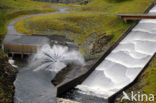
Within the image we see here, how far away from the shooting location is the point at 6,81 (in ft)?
163

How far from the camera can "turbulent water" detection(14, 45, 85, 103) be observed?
5006cm

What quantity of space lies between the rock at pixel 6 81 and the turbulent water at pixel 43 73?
162 cm

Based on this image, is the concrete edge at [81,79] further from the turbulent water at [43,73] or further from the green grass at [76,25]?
the green grass at [76,25]

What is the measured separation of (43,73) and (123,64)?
59.6 feet

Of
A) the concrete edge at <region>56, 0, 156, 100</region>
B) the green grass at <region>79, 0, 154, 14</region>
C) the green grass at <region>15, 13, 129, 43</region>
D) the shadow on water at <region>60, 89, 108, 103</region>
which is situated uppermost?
the green grass at <region>79, 0, 154, 14</region>

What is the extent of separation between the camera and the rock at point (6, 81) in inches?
1764

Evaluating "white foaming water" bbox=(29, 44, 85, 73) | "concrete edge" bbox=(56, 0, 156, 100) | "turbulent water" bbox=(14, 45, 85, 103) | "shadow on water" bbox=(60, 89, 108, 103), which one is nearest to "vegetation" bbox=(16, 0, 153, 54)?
"concrete edge" bbox=(56, 0, 156, 100)

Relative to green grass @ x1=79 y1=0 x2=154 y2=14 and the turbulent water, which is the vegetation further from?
the turbulent water

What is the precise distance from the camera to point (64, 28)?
77875 mm

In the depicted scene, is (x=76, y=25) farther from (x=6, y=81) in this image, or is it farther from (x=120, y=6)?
(x=6, y=81)

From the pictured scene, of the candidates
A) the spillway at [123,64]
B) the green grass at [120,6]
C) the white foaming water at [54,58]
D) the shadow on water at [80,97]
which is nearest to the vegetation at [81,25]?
the green grass at [120,6]

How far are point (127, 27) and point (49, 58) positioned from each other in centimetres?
2608

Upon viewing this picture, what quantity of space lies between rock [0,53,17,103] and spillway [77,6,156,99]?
44.9ft

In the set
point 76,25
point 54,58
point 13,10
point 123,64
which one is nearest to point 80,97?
point 123,64
